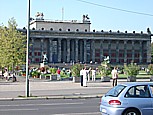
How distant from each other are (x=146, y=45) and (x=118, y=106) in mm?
130556

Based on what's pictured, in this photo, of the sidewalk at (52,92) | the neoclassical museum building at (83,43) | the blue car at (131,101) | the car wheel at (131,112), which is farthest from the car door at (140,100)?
the neoclassical museum building at (83,43)

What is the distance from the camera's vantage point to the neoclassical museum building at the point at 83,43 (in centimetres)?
13100

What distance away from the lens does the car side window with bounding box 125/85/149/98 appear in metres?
13.7

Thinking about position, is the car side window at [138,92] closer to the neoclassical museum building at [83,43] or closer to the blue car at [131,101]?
the blue car at [131,101]

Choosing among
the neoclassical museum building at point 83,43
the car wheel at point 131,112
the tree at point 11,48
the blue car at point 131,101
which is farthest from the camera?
the neoclassical museum building at point 83,43

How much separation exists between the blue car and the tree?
39.4 m

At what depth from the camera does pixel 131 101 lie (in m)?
13.4

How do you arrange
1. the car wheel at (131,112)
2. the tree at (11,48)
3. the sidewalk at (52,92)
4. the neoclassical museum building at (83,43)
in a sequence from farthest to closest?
the neoclassical museum building at (83,43) < the tree at (11,48) < the sidewalk at (52,92) < the car wheel at (131,112)

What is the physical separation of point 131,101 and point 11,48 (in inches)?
1658

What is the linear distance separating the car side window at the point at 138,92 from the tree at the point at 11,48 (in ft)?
129

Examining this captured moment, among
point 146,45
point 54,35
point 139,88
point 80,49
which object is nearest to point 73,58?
point 80,49

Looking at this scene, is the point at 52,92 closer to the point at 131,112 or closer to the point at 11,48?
the point at 131,112

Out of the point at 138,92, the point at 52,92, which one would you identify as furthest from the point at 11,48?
the point at 138,92

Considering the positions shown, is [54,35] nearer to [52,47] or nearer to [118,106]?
[52,47]
